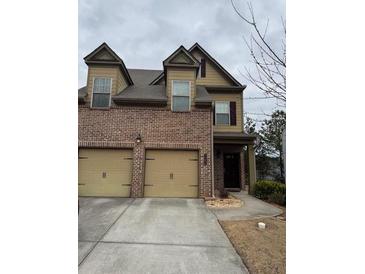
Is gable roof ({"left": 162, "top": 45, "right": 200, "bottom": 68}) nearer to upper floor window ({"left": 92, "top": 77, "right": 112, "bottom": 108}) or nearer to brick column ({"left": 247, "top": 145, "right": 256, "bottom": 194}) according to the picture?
upper floor window ({"left": 92, "top": 77, "right": 112, "bottom": 108})

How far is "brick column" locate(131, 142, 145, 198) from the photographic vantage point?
383 inches

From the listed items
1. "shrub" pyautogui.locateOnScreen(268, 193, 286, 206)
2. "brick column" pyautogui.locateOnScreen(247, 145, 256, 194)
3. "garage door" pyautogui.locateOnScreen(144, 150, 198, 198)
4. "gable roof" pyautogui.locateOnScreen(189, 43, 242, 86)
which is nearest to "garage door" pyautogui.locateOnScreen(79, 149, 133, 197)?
"garage door" pyautogui.locateOnScreen(144, 150, 198, 198)

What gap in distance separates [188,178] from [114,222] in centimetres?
440

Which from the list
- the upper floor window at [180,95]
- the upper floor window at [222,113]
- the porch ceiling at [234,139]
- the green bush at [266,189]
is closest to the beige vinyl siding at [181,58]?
the upper floor window at [180,95]

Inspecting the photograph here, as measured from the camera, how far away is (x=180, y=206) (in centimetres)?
817

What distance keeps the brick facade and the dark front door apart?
3490mm

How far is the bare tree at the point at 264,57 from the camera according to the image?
3.05 meters

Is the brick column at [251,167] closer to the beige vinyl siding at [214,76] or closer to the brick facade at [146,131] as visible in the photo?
the brick facade at [146,131]

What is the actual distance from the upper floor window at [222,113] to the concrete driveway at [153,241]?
6325 mm

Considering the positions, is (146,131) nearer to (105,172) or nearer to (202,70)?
(105,172)
